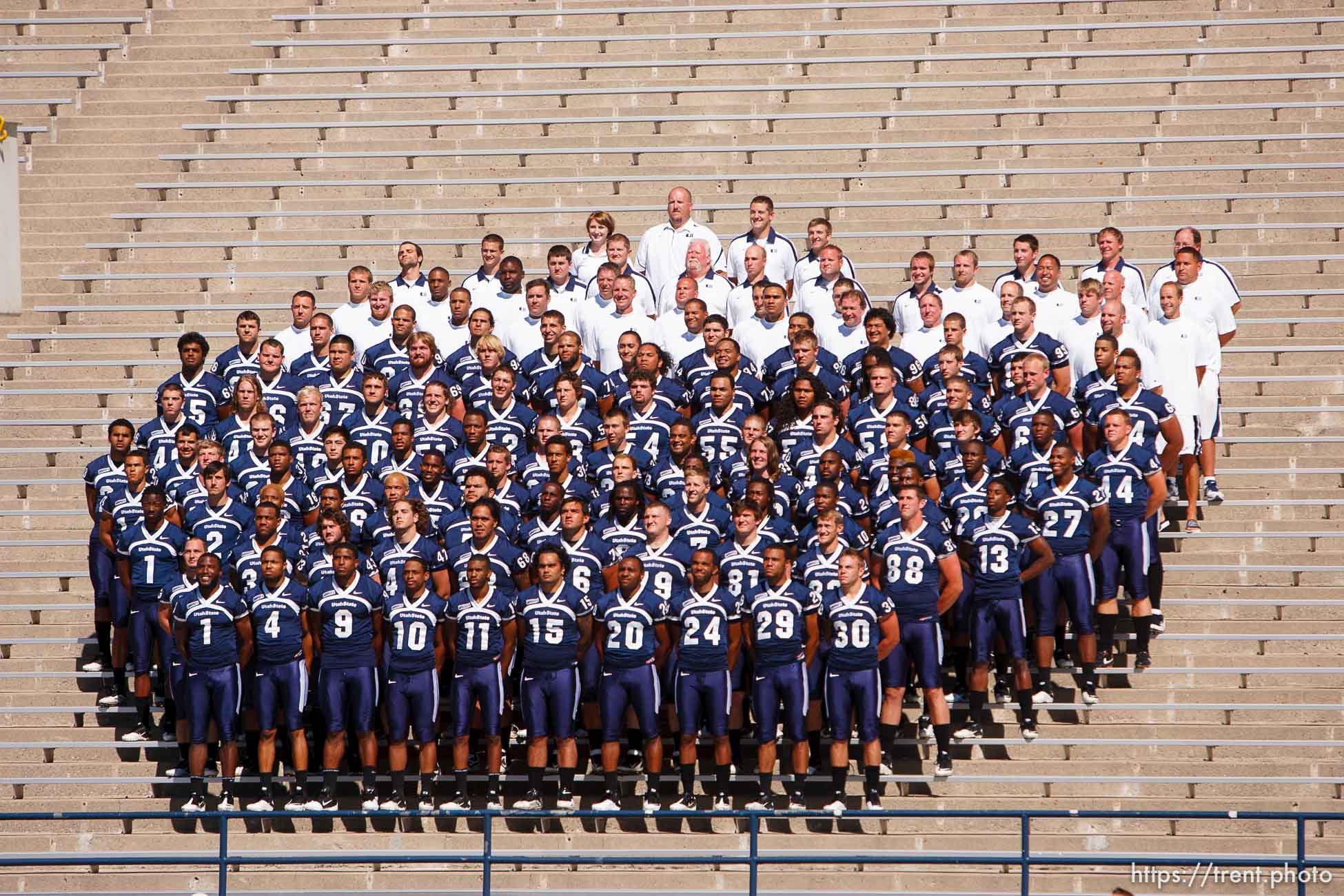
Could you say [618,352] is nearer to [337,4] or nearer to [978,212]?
[978,212]

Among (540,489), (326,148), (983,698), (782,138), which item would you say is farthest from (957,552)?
(326,148)

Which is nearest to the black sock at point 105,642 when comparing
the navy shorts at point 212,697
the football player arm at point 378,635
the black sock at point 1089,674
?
the navy shorts at point 212,697

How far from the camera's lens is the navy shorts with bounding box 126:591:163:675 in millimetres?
12938

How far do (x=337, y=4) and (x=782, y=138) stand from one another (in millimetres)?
4377

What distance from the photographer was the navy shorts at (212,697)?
1232cm

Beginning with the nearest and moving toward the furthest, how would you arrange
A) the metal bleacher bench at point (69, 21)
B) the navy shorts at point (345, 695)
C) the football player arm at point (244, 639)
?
the navy shorts at point (345, 695) → the football player arm at point (244, 639) → the metal bleacher bench at point (69, 21)

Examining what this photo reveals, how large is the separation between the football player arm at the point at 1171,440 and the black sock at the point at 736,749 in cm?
322

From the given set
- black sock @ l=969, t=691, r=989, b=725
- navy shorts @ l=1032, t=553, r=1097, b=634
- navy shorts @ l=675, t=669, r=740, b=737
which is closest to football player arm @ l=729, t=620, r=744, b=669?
navy shorts @ l=675, t=669, r=740, b=737

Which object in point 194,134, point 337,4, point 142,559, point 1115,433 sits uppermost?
point 337,4

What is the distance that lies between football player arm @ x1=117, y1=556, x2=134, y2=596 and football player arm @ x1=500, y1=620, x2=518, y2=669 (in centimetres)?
245

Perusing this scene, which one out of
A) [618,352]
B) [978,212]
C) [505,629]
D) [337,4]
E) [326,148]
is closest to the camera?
[505,629]

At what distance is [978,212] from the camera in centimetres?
1653

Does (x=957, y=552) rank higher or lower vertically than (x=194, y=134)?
lower

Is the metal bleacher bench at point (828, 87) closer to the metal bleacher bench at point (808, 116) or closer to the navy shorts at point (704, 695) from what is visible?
the metal bleacher bench at point (808, 116)
